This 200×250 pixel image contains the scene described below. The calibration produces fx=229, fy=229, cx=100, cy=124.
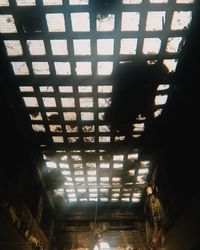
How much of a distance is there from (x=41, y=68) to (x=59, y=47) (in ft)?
2.82

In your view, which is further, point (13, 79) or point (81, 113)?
point (81, 113)

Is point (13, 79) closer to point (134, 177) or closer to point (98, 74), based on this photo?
point (98, 74)

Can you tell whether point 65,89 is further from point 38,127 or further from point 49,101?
point 38,127

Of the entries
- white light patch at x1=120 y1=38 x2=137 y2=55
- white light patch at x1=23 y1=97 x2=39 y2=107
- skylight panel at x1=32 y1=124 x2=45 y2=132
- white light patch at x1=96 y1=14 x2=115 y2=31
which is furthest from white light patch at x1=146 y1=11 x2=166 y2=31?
skylight panel at x1=32 y1=124 x2=45 y2=132

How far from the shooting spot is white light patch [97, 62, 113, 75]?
5885 millimetres

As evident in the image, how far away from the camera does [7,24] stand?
5.03 metres

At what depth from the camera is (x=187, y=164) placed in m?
6.52

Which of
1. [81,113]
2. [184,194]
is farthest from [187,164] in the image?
[81,113]

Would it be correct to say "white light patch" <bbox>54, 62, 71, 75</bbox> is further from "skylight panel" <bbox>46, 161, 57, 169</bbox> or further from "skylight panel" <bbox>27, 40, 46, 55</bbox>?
"skylight panel" <bbox>46, 161, 57, 169</bbox>

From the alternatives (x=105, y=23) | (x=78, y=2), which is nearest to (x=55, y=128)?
(x=105, y=23)

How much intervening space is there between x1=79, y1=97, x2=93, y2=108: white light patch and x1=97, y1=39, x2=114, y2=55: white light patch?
1.61m

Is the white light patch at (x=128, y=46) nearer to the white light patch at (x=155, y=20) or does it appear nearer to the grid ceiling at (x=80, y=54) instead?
the grid ceiling at (x=80, y=54)

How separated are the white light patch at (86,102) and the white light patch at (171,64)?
2344 mm

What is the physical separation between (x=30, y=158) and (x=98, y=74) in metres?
4.51
